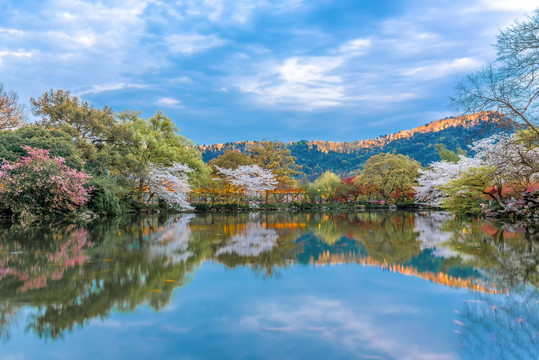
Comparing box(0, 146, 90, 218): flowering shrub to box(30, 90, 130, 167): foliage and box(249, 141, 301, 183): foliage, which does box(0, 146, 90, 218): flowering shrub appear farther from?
box(249, 141, 301, 183): foliage

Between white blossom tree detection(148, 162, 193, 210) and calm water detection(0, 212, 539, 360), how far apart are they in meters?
18.0

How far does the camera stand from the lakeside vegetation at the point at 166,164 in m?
10.9

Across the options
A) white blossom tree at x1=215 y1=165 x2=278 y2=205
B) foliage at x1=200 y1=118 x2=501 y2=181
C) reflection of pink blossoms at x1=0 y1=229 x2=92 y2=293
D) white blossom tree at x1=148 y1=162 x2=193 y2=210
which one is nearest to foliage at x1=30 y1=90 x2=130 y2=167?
white blossom tree at x1=148 y1=162 x2=193 y2=210

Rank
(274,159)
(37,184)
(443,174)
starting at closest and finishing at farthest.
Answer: (37,184) → (443,174) → (274,159)

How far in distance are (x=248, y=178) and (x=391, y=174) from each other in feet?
61.5

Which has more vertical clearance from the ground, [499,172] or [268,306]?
[499,172]

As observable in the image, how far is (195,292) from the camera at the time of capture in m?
3.75

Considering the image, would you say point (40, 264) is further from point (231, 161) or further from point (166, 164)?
point (231, 161)

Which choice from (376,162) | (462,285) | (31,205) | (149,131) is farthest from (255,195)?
(462,285)

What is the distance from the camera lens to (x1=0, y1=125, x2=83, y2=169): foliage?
15.3 m

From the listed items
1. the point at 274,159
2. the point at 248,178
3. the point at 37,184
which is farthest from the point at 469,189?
the point at 274,159

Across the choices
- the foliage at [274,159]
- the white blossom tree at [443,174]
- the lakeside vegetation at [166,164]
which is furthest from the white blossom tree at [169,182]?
the white blossom tree at [443,174]

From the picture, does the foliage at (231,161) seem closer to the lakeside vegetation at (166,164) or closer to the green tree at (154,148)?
the lakeside vegetation at (166,164)

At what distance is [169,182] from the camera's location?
24.0m
